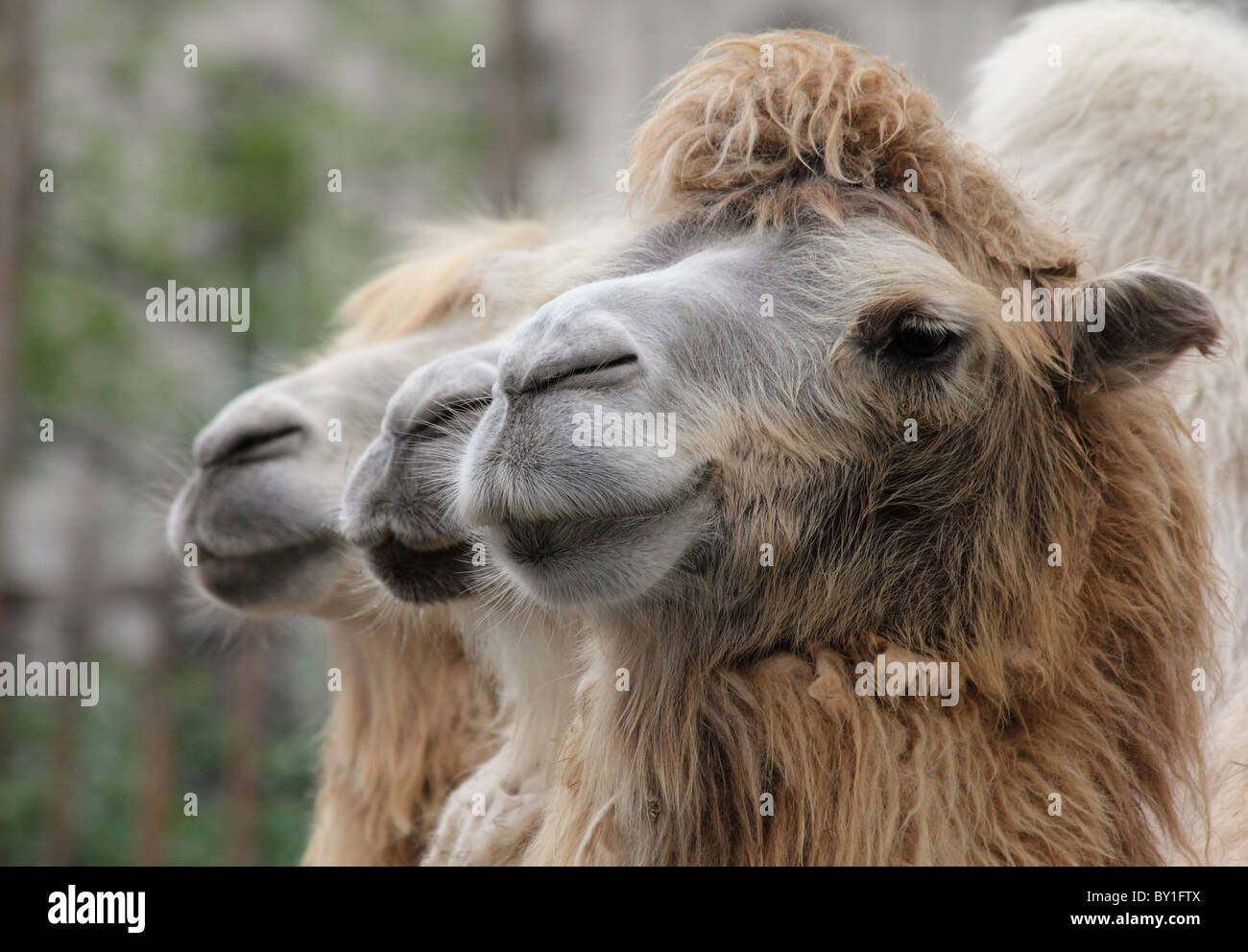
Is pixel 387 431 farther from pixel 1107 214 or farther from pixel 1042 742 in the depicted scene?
pixel 1107 214

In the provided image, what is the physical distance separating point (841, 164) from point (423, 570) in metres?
1.25

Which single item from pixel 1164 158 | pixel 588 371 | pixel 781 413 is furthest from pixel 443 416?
pixel 1164 158

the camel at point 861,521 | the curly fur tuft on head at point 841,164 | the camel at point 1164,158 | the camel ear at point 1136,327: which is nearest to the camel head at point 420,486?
the camel at point 861,521

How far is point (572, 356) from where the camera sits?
2.38m

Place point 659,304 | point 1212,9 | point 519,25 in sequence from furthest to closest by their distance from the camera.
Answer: point 519,25
point 1212,9
point 659,304

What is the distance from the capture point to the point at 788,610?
264cm

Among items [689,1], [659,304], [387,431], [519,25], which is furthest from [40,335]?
[659,304]

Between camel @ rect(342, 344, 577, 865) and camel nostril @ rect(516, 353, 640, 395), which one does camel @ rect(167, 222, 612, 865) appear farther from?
camel nostril @ rect(516, 353, 640, 395)

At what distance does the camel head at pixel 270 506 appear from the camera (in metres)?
3.56

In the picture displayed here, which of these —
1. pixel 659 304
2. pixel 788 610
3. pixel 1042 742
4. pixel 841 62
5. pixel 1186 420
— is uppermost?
pixel 841 62

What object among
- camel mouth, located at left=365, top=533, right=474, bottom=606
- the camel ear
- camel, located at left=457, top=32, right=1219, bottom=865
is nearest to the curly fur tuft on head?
camel, located at left=457, top=32, right=1219, bottom=865

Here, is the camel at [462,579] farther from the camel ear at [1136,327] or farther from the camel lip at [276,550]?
the camel ear at [1136,327]

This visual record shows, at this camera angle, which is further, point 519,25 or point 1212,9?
point 519,25

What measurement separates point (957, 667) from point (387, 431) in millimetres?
1286
